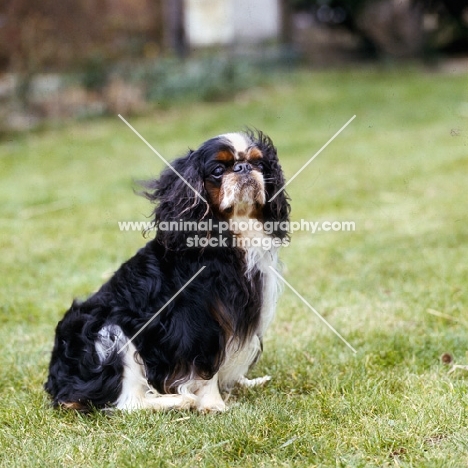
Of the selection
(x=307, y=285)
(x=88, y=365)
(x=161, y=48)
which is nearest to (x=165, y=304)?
(x=88, y=365)

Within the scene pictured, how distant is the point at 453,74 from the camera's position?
15086 millimetres

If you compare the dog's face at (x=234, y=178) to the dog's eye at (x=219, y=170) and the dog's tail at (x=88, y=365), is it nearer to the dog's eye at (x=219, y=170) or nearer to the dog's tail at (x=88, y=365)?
the dog's eye at (x=219, y=170)

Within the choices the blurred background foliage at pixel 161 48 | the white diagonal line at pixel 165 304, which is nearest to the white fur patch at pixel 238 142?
the white diagonal line at pixel 165 304

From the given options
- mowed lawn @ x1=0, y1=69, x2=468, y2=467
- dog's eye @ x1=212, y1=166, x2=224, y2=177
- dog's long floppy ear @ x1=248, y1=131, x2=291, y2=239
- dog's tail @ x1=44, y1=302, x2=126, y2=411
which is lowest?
mowed lawn @ x1=0, y1=69, x2=468, y2=467

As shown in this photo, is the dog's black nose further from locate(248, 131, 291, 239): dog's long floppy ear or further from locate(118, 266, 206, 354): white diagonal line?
locate(118, 266, 206, 354): white diagonal line

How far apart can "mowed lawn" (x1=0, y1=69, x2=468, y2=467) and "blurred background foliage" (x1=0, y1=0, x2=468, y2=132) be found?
69 cm

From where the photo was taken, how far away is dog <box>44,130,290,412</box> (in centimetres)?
347

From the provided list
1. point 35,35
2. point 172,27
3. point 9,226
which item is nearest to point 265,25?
point 172,27

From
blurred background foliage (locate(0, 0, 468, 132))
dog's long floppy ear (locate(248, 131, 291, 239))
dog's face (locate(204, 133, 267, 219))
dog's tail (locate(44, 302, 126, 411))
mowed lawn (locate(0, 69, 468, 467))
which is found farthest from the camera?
blurred background foliage (locate(0, 0, 468, 132))

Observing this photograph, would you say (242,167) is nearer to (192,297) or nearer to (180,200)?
(180,200)

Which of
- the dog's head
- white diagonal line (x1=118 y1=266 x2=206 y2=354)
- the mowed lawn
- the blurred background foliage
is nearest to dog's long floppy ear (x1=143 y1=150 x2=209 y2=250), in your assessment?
the dog's head

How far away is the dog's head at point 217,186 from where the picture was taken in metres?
3.42

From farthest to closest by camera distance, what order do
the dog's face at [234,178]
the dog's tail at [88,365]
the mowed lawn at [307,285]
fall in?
1. the dog's tail at [88,365]
2. the dog's face at [234,178]
3. the mowed lawn at [307,285]

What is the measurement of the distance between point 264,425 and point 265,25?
13.8m
